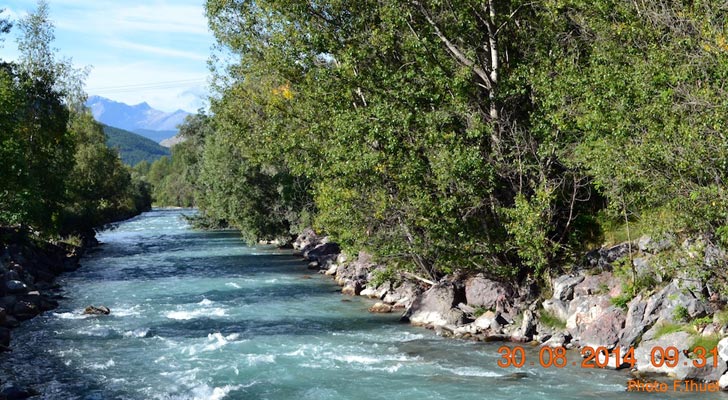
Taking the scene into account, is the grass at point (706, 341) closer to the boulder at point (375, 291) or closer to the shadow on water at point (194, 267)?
the boulder at point (375, 291)

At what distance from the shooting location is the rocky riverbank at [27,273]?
27.7 meters

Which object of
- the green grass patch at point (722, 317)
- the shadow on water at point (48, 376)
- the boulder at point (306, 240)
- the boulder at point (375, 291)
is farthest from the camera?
the boulder at point (306, 240)

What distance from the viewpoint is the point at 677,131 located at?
60.0ft

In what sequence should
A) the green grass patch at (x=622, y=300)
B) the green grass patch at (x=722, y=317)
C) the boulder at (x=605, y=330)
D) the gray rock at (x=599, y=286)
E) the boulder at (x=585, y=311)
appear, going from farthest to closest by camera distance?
the gray rock at (x=599, y=286), the boulder at (x=585, y=311), the green grass patch at (x=622, y=300), the boulder at (x=605, y=330), the green grass patch at (x=722, y=317)

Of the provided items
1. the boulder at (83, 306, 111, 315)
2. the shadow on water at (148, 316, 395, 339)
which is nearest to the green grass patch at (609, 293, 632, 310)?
the shadow on water at (148, 316, 395, 339)

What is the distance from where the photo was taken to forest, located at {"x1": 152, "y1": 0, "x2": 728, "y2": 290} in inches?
720

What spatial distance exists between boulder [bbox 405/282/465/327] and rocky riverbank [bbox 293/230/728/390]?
41mm

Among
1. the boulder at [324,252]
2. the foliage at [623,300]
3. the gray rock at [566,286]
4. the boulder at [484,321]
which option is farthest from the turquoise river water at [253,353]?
the boulder at [324,252]

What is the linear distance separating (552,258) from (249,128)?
2156cm

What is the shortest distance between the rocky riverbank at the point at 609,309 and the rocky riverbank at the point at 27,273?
15165 mm

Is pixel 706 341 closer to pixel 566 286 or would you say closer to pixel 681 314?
pixel 681 314

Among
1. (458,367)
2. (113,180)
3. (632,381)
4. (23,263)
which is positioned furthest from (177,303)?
(113,180)

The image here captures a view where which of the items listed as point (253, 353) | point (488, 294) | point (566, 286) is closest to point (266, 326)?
point (253, 353)

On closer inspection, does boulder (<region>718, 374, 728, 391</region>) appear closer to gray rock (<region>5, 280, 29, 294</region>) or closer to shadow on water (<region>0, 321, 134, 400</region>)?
shadow on water (<region>0, 321, 134, 400</region>)
